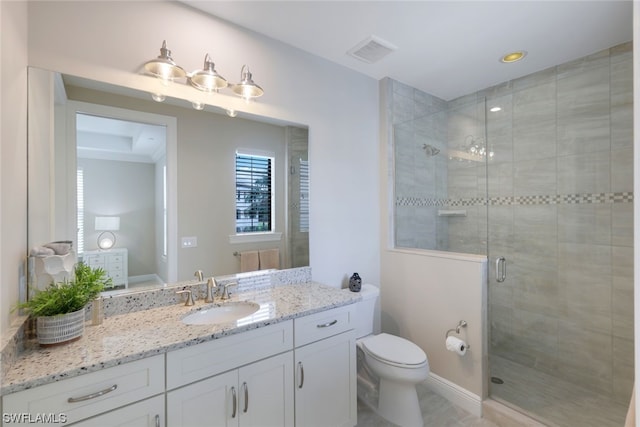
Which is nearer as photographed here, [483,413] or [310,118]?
[483,413]

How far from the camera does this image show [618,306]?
6.95 feet

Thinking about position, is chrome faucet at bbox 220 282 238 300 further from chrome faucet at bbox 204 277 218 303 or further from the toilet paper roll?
the toilet paper roll

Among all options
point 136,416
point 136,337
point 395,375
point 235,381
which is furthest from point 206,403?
point 395,375

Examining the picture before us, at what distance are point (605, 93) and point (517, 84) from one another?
64cm

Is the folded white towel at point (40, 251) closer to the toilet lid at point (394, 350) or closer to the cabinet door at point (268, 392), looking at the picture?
the cabinet door at point (268, 392)

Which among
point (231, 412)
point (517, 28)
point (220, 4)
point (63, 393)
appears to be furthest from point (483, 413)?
point (220, 4)

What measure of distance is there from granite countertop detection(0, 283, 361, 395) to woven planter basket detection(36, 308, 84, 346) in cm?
3

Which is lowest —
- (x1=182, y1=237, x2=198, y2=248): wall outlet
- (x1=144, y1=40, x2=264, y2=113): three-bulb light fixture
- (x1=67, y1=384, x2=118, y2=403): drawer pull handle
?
(x1=67, y1=384, x2=118, y2=403): drawer pull handle

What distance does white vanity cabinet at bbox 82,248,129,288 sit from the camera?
4.82 ft

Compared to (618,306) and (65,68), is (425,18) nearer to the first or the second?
(65,68)

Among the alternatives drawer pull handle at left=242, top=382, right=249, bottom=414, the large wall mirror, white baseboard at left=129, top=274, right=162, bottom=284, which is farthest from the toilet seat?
white baseboard at left=129, top=274, right=162, bottom=284

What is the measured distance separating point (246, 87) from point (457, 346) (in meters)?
2.24

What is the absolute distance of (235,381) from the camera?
1325mm

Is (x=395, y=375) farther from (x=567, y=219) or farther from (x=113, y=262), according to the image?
(x=567, y=219)
